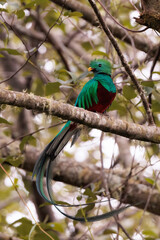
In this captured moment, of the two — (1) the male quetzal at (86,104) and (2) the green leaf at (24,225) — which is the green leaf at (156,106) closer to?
(1) the male quetzal at (86,104)

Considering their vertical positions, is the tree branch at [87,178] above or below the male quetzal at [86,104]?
below

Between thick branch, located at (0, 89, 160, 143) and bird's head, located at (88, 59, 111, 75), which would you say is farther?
bird's head, located at (88, 59, 111, 75)

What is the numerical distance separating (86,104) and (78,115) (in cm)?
83

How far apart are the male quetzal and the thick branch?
50 centimetres

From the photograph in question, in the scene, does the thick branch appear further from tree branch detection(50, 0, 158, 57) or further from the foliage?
tree branch detection(50, 0, 158, 57)

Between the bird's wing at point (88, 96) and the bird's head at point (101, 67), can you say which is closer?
the bird's wing at point (88, 96)

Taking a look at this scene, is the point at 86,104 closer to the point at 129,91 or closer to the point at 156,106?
the point at 129,91

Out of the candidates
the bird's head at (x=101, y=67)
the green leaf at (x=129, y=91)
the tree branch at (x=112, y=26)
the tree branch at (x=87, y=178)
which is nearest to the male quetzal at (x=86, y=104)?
the bird's head at (x=101, y=67)

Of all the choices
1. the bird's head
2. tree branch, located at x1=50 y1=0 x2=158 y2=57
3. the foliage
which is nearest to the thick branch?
the foliage

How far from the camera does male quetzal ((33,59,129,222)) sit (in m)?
2.71

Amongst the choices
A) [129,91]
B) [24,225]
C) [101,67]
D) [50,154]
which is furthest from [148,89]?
[24,225]

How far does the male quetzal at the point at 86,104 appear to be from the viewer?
271cm

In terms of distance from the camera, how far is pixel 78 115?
2160 mm

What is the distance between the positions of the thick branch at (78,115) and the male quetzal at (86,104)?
1.63 feet
